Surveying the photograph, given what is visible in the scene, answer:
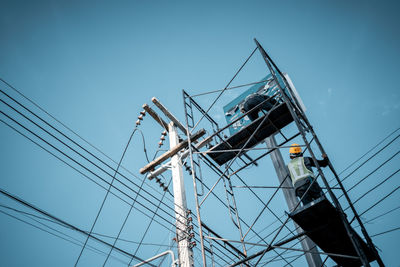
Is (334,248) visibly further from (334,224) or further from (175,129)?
(175,129)

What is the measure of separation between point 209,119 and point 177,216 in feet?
Answer: 13.4

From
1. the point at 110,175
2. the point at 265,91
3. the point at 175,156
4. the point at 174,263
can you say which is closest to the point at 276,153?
the point at 265,91

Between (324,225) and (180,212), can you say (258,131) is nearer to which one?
(180,212)

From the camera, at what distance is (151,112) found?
404 inches

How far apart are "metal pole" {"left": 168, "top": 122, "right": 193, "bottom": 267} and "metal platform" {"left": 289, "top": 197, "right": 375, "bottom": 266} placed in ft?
10.2

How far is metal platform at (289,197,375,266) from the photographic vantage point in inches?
191

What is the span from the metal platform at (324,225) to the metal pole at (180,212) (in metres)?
3.11

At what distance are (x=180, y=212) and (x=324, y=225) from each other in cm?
400

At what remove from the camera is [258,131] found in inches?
327

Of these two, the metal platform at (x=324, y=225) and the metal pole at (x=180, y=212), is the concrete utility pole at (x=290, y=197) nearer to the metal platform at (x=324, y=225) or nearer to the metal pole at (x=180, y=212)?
the metal platform at (x=324, y=225)

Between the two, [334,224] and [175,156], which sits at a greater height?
[175,156]

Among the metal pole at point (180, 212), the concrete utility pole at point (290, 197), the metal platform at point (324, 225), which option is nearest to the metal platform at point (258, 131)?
the concrete utility pole at point (290, 197)

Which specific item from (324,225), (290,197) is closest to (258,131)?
(290,197)

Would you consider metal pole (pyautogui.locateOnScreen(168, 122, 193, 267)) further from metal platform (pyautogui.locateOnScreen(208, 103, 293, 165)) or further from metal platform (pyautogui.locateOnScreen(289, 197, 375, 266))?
metal platform (pyautogui.locateOnScreen(289, 197, 375, 266))
